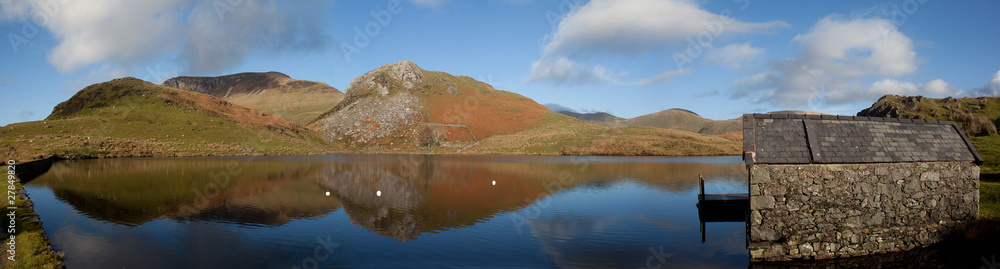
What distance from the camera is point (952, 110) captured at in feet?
104

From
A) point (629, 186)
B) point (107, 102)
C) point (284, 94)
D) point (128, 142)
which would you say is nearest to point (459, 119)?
point (128, 142)

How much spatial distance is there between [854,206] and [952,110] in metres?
32.0

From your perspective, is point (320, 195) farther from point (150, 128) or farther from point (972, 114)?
point (150, 128)

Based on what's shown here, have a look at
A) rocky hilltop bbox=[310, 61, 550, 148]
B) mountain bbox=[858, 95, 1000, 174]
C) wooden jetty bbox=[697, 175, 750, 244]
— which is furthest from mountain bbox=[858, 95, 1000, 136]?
rocky hilltop bbox=[310, 61, 550, 148]

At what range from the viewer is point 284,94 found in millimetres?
180750

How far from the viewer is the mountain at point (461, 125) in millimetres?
75250

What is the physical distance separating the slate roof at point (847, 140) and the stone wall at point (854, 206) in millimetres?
237

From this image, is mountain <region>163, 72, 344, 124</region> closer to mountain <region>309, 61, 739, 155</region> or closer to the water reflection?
mountain <region>309, 61, 739, 155</region>

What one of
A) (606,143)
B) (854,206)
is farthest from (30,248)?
(606,143)

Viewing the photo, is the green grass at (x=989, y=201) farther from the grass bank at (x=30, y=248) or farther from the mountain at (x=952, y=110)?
the grass bank at (x=30, y=248)

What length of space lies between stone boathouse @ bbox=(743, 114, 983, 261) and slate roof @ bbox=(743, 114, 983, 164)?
0.03m

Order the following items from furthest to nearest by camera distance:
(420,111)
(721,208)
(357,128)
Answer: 1. (420,111)
2. (357,128)
3. (721,208)

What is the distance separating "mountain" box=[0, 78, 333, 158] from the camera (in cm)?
5528

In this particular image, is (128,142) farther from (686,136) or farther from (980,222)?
(686,136)
